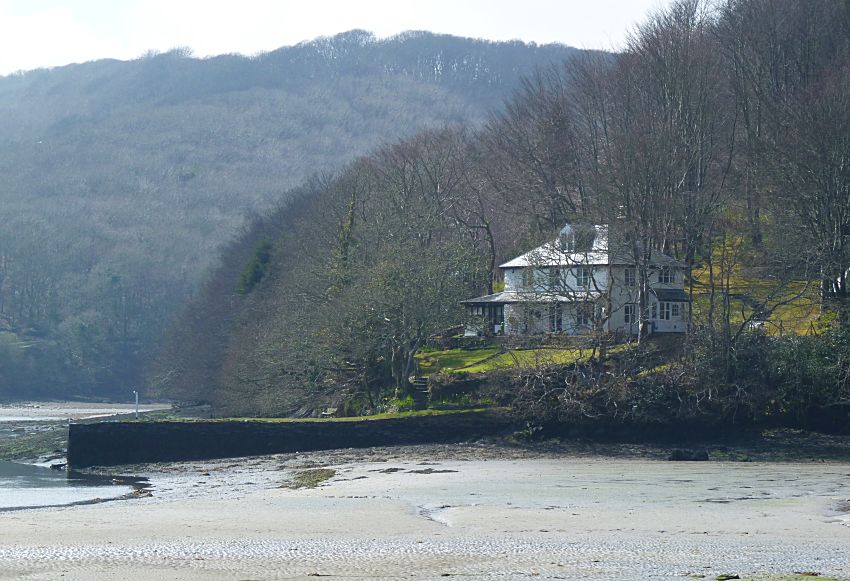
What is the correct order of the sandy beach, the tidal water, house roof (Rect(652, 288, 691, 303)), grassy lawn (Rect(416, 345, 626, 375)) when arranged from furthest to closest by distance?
house roof (Rect(652, 288, 691, 303)), grassy lawn (Rect(416, 345, 626, 375)), the tidal water, the sandy beach

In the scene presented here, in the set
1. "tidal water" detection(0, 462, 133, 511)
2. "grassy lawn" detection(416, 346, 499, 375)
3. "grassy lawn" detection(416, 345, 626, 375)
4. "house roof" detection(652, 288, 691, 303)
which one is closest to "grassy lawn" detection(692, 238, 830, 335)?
"house roof" detection(652, 288, 691, 303)

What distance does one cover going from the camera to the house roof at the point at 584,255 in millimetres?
47125

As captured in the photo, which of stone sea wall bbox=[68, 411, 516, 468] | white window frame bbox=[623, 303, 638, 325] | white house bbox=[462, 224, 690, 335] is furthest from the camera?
white window frame bbox=[623, 303, 638, 325]

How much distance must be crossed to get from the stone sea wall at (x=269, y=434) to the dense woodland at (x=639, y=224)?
8.84 ft

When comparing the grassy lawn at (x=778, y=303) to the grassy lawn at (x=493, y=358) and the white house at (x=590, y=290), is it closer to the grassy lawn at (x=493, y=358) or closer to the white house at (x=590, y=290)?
the white house at (x=590, y=290)

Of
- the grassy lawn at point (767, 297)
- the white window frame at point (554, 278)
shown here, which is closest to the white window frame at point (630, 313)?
the grassy lawn at point (767, 297)

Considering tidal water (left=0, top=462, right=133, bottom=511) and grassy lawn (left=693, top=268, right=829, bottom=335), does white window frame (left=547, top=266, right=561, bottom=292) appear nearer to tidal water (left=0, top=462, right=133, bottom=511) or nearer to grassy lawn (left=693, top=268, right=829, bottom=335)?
grassy lawn (left=693, top=268, right=829, bottom=335)

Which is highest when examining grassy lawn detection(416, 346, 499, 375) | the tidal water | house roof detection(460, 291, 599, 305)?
house roof detection(460, 291, 599, 305)

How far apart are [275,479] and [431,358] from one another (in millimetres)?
19991

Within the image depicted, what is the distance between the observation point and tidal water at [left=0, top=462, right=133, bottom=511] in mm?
29562

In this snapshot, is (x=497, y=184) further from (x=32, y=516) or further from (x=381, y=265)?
(x=32, y=516)

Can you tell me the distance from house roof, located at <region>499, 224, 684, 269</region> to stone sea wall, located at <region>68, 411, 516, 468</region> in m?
8.53

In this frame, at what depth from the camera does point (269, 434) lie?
41594 millimetres

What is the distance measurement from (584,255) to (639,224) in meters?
2.70
